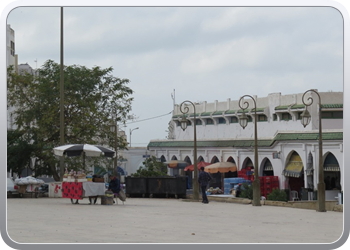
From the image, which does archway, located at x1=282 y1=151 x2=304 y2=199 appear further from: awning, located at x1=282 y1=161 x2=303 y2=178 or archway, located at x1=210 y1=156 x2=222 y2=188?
archway, located at x1=210 y1=156 x2=222 y2=188

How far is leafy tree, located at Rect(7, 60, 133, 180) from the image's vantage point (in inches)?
1356

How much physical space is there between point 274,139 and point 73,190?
86.8 ft

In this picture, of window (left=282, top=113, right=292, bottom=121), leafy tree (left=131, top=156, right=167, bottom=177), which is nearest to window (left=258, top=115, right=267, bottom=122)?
window (left=282, top=113, right=292, bottom=121)

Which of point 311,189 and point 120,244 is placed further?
point 311,189

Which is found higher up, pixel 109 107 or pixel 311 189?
pixel 109 107

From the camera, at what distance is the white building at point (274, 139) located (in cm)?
4256

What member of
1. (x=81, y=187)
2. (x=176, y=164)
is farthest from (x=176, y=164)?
(x=81, y=187)

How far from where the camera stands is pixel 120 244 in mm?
10320

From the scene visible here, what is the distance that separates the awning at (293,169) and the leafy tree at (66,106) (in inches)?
537

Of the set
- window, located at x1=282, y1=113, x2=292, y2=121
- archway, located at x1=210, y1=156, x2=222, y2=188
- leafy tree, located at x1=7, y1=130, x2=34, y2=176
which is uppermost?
window, located at x1=282, y1=113, x2=292, y2=121

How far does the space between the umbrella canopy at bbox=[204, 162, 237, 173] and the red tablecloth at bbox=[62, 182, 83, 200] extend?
91.8ft

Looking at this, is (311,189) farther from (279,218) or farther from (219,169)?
(279,218)
